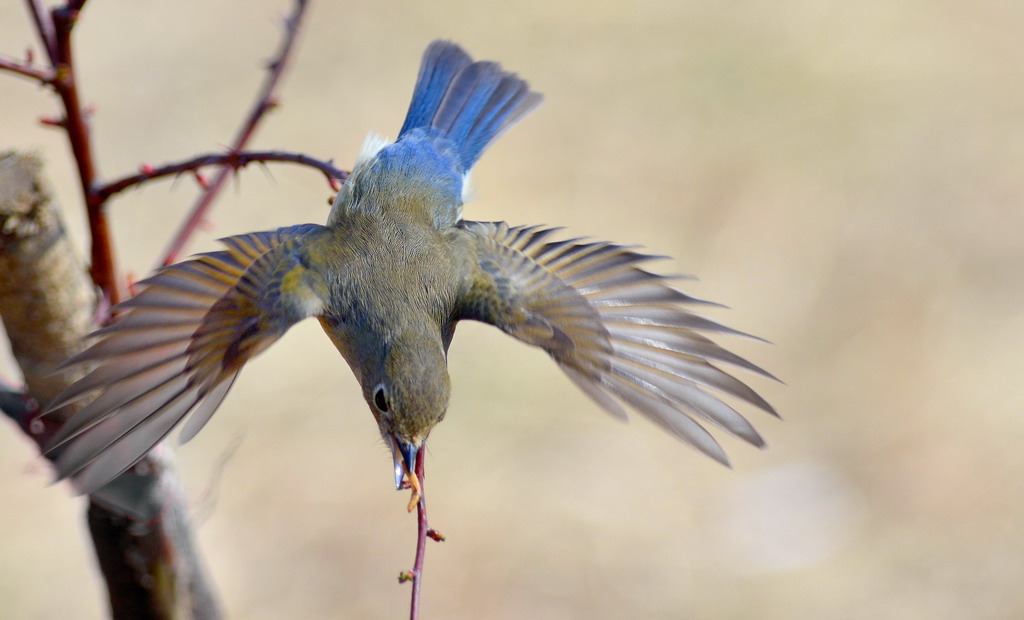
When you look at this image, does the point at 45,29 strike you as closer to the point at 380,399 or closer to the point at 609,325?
the point at 380,399

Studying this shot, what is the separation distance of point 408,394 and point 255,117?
70cm

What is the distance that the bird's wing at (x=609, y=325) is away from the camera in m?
2.53

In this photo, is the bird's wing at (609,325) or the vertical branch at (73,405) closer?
the vertical branch at (73,405)

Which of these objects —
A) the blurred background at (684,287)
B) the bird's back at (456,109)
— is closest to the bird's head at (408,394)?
the bird's back at (456,109)

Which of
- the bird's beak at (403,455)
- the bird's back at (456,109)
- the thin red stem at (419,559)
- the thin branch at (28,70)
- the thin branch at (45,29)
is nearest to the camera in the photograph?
the thin red stem at (419,559)

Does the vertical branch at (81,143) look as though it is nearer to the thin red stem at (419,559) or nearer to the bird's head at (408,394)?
the bird's head at (408,394)

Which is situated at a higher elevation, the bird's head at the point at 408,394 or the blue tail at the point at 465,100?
the blue tail at the point at 465,100

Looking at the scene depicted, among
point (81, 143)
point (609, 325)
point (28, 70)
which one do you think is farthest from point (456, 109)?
point (28, 70)

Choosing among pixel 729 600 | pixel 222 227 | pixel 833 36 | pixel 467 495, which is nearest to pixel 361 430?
pixel 467 495

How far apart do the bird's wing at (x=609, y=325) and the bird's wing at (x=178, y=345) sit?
478 millimetres

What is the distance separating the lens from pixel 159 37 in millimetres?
6926

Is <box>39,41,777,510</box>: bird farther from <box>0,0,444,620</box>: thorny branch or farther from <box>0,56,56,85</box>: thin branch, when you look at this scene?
<box>0,56,56,85</box>: thin branch

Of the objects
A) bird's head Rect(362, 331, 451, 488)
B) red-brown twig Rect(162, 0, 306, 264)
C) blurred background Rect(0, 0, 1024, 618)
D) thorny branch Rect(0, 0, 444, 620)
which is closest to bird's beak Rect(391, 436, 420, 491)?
bird's head Rect(362, 331, 451, 488)

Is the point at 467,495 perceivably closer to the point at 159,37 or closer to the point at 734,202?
the point at 734,202
